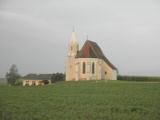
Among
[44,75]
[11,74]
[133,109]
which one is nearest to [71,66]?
[44,75]

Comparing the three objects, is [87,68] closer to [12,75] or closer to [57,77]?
[57,77]

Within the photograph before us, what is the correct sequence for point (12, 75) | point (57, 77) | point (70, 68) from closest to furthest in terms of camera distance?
point (70, 68), point (57, 77), point (12, 75)

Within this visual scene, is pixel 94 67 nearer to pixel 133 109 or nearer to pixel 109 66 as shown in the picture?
pixel 109 66

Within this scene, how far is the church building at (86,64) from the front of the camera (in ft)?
210

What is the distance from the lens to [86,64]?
6353 centimetres

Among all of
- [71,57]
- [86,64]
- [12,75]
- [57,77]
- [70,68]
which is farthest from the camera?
[12,75]

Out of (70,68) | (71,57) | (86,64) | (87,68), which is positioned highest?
(71,57)

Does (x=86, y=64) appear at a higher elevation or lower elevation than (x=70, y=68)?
higher

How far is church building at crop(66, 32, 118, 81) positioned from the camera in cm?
6388

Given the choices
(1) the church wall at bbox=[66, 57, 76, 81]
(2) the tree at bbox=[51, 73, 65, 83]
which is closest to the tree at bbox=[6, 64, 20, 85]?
(2) the tree at bbox=[51, 73, 65, 83]

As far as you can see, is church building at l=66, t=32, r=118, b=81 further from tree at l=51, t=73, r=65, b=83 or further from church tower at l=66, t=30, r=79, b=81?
tree at l=51, t=73, r=65, b=83

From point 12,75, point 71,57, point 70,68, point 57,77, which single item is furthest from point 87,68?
point 12,75

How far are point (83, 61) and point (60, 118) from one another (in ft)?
160

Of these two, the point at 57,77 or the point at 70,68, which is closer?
the point at 70,68
